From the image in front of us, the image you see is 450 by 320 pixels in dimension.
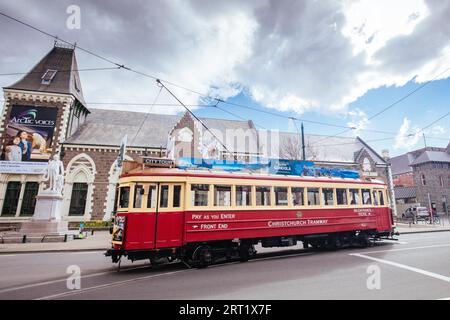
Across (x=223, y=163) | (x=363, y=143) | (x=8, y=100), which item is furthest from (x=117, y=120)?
(x=363, y=143)

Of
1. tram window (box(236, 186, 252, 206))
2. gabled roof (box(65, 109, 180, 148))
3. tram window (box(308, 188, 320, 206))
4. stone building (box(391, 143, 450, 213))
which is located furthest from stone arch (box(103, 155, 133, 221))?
stone building (box(391, 143, 450, 213))

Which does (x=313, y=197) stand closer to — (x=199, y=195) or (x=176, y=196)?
(x=199, y=195)

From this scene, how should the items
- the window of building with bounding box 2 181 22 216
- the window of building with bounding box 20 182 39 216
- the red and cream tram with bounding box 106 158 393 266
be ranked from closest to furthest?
the red and cream tram with bounding box 106 158 393 266
the window of building with bounding box 2 181 22 216
the window of building with bounding box 20 182 39 216

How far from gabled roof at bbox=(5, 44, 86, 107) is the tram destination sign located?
18.0 meters

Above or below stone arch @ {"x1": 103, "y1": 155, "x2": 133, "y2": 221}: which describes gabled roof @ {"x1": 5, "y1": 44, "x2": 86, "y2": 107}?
above

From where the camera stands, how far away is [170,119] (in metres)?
28.0

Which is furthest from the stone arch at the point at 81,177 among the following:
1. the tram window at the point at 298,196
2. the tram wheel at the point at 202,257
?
the tram window at the point at 298,196

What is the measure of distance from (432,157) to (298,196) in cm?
4859

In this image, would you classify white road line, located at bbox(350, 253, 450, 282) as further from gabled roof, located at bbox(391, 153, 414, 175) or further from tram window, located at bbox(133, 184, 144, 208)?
gabled roof, located at bbox(391, 153, 414, 175)

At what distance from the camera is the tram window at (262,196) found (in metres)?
8.32

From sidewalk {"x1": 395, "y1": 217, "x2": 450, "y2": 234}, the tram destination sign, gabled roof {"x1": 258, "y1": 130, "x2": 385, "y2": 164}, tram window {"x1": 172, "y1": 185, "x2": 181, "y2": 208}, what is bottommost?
sidewalk {"x1": 395, "y1": 217, "x2": 450, "y2": 234}

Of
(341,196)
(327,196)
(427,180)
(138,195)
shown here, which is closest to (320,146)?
(341,196)

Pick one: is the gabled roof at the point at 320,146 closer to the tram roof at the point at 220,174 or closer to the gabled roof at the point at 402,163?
the tram roof at the point at 220,174

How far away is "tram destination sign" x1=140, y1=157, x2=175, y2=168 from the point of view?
742cm
